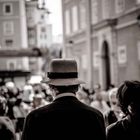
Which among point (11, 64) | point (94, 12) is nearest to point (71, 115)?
point (94, 12)

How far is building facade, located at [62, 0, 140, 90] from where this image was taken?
23.3 m

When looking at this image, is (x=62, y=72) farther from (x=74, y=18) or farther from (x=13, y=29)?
(x=13, y=29)

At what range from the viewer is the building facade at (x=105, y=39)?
23.3m

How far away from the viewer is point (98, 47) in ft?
92.8

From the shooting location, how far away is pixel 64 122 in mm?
4230

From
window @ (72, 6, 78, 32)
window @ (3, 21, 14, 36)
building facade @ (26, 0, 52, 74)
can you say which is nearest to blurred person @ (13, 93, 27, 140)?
window @ (72, 6, 78, 32)

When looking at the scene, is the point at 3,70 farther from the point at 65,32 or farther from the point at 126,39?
the point at 126,39

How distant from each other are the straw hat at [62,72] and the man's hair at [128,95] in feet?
1.14

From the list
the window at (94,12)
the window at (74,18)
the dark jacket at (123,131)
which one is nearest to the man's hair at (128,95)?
the dark jacket at (123,131)

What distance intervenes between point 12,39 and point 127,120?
201 ft

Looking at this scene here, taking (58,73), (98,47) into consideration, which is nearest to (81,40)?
(98,47)

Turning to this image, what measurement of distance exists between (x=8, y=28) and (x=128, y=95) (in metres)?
62.3

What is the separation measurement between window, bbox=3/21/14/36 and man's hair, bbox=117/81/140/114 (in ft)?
203

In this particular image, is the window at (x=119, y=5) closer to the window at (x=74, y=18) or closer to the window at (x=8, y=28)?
the window at (x=74, y=18)
